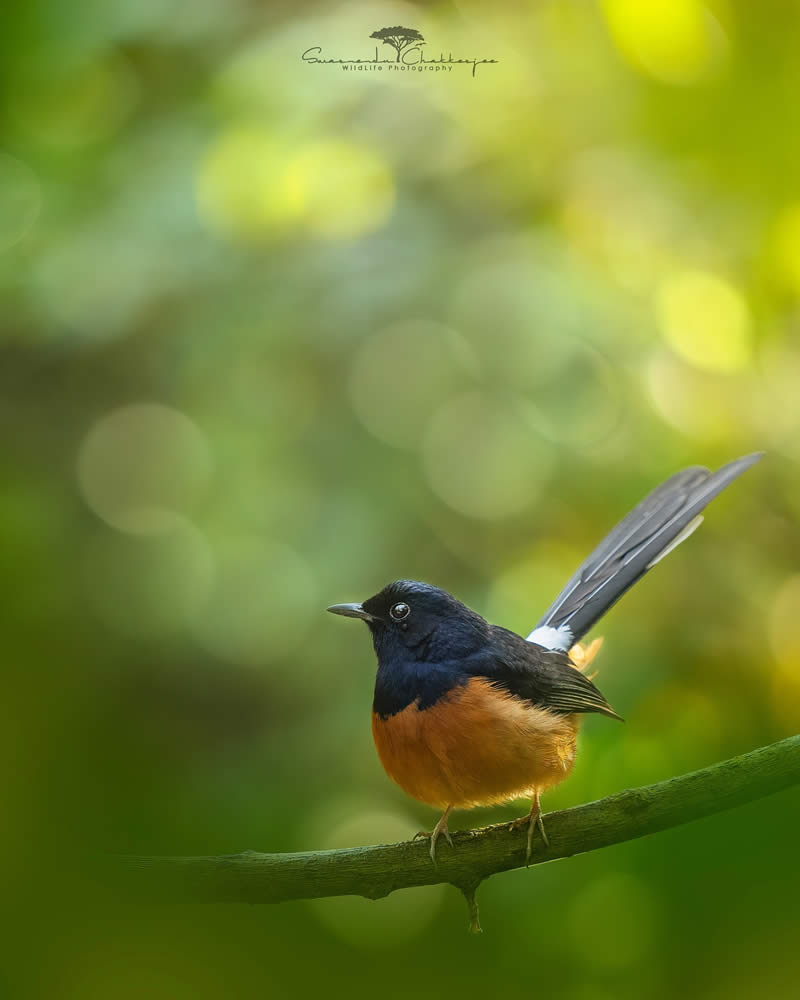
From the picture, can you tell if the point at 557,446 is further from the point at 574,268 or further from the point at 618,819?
the point at 618,819

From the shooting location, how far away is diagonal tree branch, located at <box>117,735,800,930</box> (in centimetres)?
93

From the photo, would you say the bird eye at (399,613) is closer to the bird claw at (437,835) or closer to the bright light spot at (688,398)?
the bird claw at (437,835)

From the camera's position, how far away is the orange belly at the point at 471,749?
4.12ft

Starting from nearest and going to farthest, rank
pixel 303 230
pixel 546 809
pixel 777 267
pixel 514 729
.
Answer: pixel 514 729, pixel 546 809, pixel 777 267, pixel 303 230

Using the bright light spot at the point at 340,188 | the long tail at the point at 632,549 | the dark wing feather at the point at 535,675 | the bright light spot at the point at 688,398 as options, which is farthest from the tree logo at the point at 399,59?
the dark wing feather at the point at 535,675

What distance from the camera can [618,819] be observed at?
Result: 1.07 meters

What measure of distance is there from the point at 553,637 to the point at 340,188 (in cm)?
120

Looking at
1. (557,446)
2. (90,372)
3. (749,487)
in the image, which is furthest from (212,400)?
(749,487)

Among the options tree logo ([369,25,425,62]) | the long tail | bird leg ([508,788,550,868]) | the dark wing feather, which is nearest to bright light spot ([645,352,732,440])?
the long tail

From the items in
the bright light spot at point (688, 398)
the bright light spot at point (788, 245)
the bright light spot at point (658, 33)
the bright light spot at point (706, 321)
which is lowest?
the bright light spot at point (688, 398)

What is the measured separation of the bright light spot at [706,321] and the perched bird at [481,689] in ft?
2.53

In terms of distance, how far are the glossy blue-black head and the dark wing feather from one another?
2.2 inches

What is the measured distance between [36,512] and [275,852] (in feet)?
3.45

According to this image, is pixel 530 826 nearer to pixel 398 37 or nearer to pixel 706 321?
pixel 706 321
